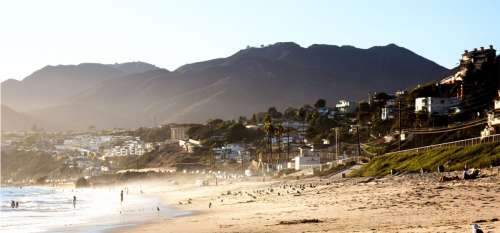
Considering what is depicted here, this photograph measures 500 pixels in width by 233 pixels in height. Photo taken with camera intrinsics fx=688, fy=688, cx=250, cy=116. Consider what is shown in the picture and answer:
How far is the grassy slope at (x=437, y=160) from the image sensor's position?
166 feet

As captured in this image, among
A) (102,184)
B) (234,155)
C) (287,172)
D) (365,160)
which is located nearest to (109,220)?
(365,160)

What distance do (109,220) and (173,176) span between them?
103 meters

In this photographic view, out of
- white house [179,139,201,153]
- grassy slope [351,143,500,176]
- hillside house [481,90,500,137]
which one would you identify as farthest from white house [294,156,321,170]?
white house [179,139,201,153]

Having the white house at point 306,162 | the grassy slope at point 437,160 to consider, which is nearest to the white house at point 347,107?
the white house at point 306,162

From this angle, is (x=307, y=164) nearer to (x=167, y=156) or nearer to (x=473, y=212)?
(x=473, y=212)

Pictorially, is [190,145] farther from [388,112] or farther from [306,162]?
[306,162]

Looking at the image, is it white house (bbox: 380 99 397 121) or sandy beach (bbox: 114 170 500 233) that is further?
white house (bbox: 380 99 397 121)

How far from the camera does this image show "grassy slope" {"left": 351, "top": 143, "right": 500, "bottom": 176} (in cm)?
5072

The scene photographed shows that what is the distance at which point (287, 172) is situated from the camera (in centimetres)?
9444

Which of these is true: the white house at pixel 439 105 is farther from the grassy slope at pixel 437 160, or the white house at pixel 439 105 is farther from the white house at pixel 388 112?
the grassy slope at pixel 437 160

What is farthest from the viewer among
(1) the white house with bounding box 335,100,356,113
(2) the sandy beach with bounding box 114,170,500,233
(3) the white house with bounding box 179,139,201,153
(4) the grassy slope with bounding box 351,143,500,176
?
(3) the white house with bounding box 179,139,201,153

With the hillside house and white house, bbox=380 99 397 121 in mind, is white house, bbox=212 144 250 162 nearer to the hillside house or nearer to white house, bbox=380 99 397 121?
white house, bbox=380 99 397 121

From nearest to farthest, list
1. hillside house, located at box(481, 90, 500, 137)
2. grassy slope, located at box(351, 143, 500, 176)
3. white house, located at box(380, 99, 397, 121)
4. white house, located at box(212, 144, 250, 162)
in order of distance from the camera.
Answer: grassy slope, located at box(351, 143, 500, 176), hillside house, located at box(481, 90, 500, 137), white house, located at box(380, 99, 397, 121), white house, located at box(212, 144, 250, 162)

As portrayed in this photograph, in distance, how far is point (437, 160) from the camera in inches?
2219
